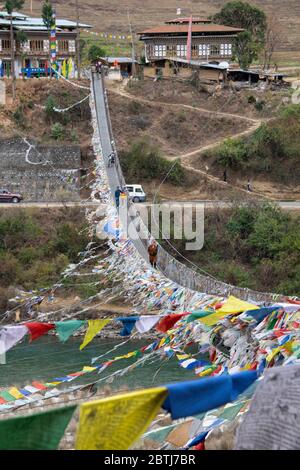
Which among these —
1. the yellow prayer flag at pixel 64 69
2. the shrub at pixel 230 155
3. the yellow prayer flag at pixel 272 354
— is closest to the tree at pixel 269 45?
the yellow prayer flag at pixel 64 69

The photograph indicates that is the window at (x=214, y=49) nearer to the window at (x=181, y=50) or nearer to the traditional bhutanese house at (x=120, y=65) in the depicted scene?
the window at (x=181, y=50)

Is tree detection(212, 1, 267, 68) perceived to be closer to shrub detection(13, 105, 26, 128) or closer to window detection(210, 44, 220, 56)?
window detection(210, 44, 220, 56)

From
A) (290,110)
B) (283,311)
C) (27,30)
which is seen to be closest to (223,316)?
(283,311)

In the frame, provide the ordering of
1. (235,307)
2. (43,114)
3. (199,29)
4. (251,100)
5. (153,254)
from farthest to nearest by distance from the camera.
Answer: (199,29), (251,100), (43,114), (153,254), (235,307)

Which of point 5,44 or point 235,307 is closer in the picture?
point 235,307

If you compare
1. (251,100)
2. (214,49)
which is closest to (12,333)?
(251,100)

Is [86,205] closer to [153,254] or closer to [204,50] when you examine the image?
[153,254]

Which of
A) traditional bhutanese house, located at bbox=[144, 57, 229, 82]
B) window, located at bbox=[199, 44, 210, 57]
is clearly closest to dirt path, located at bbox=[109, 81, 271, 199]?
traditional bhutanese house, located at bbox=[144, 57, 229, 82]
